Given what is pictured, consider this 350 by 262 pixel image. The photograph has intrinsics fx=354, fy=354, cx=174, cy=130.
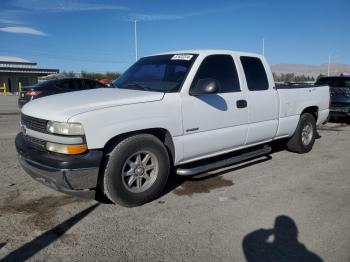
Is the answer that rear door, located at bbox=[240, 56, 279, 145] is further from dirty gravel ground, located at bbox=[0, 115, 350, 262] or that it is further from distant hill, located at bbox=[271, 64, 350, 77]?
distant hill, located at bbox=[271, 64, 350, 77]

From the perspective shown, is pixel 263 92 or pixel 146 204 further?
pixel 263 92

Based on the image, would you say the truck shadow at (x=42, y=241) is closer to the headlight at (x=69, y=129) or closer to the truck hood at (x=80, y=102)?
the headlight at (x=69, y=129)

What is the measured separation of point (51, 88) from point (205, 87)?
1143 centimetres

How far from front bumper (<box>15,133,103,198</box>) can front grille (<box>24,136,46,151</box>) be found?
83 millimetres

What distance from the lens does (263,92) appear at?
19.2 ft

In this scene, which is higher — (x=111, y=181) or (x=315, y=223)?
(x=111, y=181)

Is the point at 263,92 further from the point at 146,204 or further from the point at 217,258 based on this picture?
the point at 217,258

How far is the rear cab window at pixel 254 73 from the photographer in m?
5.69

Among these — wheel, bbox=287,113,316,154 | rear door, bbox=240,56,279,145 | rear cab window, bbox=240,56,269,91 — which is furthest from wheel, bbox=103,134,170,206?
wheel, bbox=287,113,316,154

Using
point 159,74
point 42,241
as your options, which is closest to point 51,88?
point 159,74

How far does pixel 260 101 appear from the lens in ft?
18.8

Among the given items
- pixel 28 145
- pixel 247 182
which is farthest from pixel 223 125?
pixel 28 145

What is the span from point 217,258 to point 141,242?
765 millimetres

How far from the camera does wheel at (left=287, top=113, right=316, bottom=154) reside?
7008 millimetres
